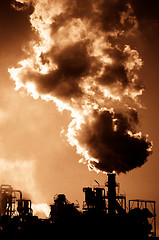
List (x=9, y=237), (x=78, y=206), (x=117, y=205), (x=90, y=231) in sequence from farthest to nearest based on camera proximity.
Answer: (x=78, y=206) < (x=117, y=205) < (x=90, y=231) < (x=9, y=237)

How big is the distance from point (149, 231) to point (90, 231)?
23.8ft

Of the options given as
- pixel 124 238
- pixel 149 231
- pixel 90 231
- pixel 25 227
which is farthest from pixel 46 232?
pixel 149 231

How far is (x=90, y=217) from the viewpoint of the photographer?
43156 mm

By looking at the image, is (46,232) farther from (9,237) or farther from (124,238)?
(124,238)

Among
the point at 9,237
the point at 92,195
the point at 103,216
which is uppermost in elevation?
the point at 92,195

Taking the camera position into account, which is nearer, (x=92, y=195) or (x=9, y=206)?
(x=92, y=195)

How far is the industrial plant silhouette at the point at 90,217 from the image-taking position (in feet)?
134

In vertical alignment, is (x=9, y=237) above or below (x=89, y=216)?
below

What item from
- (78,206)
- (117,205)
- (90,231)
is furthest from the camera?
(78,206)

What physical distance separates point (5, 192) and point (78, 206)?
1114cm

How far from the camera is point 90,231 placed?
41.5m

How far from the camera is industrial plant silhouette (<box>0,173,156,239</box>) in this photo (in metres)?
40.7

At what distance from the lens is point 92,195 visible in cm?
4600

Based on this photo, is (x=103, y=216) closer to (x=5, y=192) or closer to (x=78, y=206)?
(x=78, y=206)
